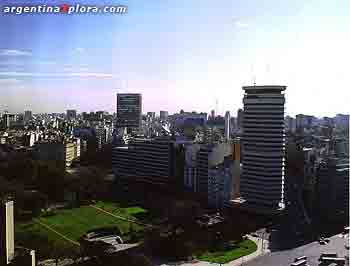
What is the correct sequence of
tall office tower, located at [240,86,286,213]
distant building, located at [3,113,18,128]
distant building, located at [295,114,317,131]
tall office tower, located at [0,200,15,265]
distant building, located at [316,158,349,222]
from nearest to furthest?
tall office tower, located at [0,200,15,265], distant building, located at [3,113,18,128], distant building, located at [295,114,317,131], distant building, located at [316,158,349,222], tall office tower, located at [240,86,286,213]

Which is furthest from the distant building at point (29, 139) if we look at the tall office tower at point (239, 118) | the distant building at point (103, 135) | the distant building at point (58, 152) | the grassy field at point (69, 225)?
the tall office tower at point (239, 118)

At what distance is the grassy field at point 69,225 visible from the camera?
10.0 feet

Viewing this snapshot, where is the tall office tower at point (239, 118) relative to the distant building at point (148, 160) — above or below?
above

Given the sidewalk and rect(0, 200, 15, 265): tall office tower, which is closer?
rect(0, 200, 15, 265): tall office tower

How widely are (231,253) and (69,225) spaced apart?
1.34m

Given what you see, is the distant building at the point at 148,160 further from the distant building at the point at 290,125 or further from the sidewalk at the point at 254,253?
the distant building at the point at 290,125

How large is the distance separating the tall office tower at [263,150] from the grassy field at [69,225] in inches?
75.6

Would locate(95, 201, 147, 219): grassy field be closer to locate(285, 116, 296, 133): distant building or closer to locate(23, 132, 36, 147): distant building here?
locate(23, 132, 36, 147): distant building

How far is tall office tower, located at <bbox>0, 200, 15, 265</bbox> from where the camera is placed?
2.48m

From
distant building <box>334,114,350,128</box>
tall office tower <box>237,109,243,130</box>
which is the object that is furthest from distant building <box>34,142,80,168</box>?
distant building <box>334,114,350,128</box>

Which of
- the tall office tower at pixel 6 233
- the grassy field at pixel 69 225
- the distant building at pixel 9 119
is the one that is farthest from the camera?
the grassy field at pixel 69 225

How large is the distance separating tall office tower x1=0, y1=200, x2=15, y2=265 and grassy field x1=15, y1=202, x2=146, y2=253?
0.12 m

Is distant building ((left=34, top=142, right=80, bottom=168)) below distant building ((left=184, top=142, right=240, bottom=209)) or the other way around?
the other way around

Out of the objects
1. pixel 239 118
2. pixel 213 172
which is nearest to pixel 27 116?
pixel 213 172
